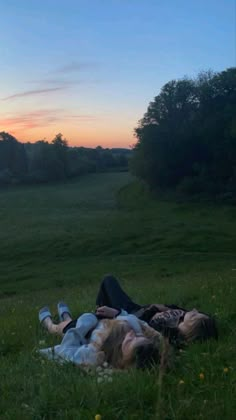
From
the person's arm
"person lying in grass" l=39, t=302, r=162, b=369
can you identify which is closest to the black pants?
the person's arm

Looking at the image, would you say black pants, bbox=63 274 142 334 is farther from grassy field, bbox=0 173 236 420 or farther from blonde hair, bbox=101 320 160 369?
blonde hair, bbox=101 320 160 369

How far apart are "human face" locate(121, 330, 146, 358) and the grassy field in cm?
36

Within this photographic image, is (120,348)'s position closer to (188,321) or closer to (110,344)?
(110,344)

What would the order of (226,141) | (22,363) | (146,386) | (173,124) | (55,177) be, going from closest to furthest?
1. (146,386)
2. (22,363)
3. (226,141)
4. (173,124)
5. (55,177)

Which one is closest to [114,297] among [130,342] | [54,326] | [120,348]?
[54,326]

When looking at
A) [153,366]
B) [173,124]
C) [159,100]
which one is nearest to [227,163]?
[173,124]

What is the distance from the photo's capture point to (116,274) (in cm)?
2209

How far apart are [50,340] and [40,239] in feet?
87.0

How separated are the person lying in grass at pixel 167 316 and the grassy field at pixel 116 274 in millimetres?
230

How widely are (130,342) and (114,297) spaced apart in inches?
102

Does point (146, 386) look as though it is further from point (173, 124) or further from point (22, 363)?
point (173, 124)

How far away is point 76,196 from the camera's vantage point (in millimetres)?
68188

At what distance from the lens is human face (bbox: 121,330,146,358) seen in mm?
4691

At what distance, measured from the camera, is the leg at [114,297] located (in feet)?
23.7
